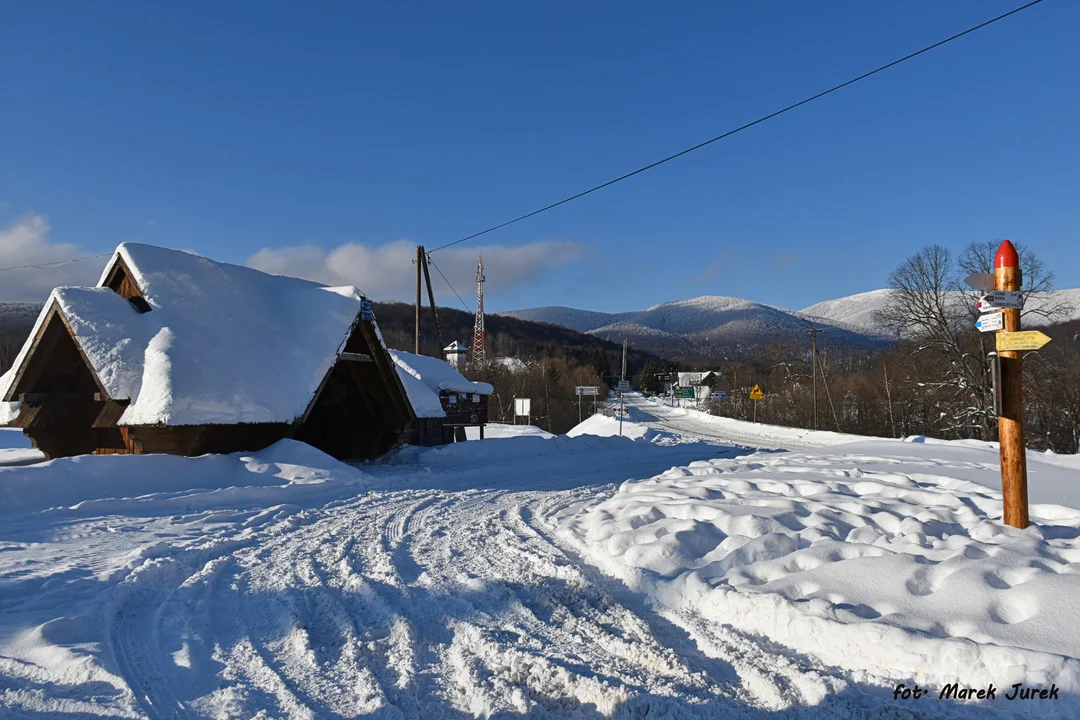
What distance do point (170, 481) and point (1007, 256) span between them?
1242 centimetres

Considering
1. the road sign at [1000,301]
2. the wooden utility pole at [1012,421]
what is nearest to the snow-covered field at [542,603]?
the wooden utility pole at [1012,421]

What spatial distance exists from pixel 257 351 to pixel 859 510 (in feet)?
39.6

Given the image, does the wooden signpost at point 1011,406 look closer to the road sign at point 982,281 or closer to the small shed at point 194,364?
the road sign at point 982,281

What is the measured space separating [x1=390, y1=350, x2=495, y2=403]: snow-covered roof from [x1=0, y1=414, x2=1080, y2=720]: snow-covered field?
16.1 metres

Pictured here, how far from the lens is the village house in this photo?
12438 millimetres

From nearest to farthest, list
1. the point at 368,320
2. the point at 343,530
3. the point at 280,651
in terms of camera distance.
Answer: the point at 280,651
the point at 343,530
the point at 368,320

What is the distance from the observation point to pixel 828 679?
3.66m

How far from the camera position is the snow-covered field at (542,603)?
11.9ft

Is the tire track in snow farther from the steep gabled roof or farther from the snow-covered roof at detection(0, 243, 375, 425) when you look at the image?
the steep gabled roof

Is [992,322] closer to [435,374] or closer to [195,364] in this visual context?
[195,364]

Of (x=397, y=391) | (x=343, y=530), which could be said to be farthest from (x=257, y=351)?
(x=343, y=530)

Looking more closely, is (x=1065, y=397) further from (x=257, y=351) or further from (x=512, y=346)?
(x=512, y=346)

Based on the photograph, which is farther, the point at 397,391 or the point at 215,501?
the point at 397,391

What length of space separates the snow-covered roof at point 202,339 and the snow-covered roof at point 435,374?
999cm
